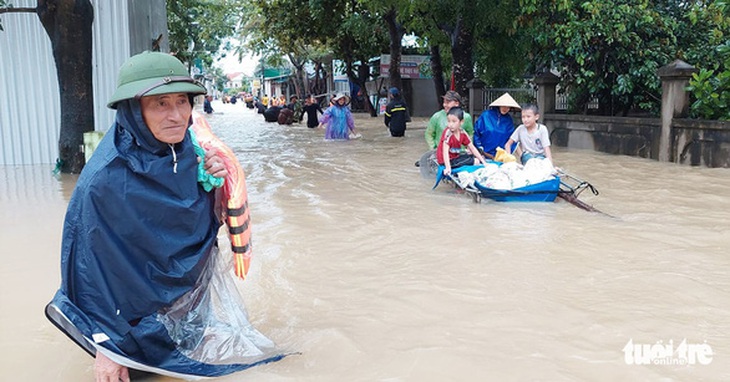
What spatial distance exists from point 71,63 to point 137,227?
7.62 m

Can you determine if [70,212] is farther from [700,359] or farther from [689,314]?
[689,314]

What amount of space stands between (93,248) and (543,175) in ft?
17.9

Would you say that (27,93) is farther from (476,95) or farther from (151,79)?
(476,95)

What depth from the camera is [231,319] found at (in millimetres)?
3100

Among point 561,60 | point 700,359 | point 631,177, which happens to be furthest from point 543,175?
point 561,60

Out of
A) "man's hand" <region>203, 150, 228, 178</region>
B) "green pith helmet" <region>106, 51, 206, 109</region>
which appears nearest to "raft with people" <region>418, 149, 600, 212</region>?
"man's hand" <region>203, 150, 228, 178</region>

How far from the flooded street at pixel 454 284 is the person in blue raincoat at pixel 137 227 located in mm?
578

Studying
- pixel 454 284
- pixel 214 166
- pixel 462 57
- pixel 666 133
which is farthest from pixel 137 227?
pixel 462 57

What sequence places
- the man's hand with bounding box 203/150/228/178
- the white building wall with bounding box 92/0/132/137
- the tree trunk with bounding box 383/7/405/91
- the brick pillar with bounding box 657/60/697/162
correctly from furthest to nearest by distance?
the tree trunk with bounding box 383/7/405/91 → the brick pillar with bounding box 657/60/697/162 → the white building wall with bounding box 92/0/132/137 → the man's hand with bounding box 203/150/228/178

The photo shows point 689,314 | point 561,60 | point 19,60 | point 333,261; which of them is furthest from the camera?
point 561,60

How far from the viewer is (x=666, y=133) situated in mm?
10789

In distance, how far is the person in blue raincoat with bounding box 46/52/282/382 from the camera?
98.2 inches

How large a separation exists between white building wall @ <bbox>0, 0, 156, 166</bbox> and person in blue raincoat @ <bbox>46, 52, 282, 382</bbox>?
28.4ft

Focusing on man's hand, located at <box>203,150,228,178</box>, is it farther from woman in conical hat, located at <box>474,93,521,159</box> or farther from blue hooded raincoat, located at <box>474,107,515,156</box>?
blue hooded raincoat, located at <box>474,107,515,156</box>
